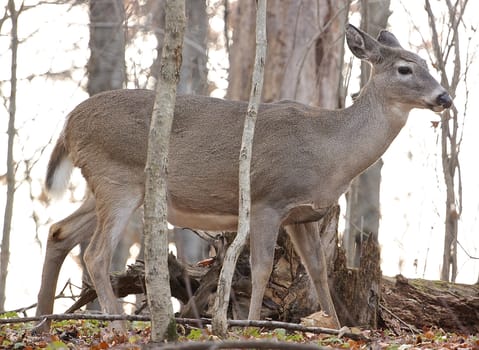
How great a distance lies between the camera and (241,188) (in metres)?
6.50

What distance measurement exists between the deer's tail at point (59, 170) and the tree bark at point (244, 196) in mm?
2638

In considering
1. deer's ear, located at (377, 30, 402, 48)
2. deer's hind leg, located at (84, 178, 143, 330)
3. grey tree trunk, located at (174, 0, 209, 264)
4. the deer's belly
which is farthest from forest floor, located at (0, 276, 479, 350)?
grey tree trunk, located at (174, 0, 209, 264)

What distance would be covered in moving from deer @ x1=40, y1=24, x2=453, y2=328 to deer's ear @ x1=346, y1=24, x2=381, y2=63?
1 cm

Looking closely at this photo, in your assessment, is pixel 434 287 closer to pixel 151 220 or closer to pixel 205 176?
pixel 205 176

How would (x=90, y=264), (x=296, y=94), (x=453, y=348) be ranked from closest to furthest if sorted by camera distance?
(x=453, y=348), (x=90, y=264), (x=296, y=94)

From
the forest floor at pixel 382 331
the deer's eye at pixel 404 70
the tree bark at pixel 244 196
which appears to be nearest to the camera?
the tree bark at pixel 244 196

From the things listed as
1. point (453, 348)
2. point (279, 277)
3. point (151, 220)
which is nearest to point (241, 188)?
point (151, 220)

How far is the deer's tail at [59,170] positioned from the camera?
874 cm

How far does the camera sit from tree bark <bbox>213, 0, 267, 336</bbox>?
20.0 feet

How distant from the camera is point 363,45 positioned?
8.78m

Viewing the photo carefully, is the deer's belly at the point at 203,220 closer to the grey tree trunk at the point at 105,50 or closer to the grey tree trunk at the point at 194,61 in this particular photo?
the grey tree trunk at the point at 105,50

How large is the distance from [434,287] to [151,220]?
3895mm

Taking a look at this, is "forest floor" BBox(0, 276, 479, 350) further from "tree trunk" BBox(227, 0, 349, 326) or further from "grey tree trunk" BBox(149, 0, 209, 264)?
"grey tree trunk" BBox(149, 0, 209, 264)

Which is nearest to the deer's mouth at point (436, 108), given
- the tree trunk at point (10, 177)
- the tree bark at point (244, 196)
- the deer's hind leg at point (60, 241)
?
the tree bark at point (244, 196)
